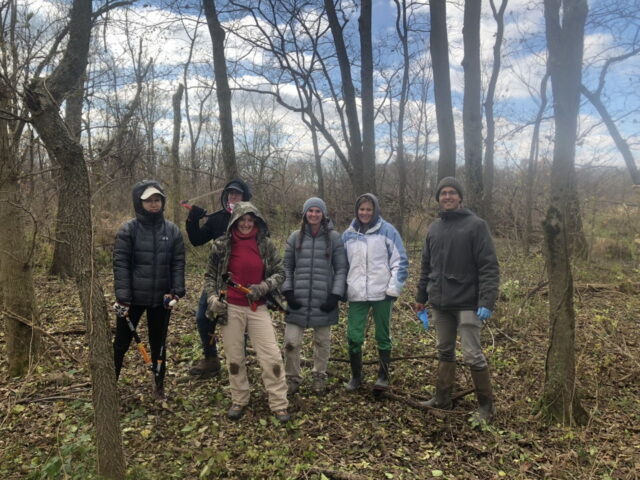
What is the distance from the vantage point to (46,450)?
316 cm

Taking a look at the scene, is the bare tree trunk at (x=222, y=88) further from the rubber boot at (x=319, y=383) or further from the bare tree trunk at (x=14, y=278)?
the rubber boot at (x=319, y=383)

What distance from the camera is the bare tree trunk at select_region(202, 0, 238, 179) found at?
6992 mm

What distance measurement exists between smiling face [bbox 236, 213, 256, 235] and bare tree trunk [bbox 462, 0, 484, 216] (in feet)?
14.8

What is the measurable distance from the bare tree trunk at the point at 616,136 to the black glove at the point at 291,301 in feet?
43.8

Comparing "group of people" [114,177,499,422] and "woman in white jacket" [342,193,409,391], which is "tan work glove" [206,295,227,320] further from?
"woman in white jacket" [342,193,409,391]

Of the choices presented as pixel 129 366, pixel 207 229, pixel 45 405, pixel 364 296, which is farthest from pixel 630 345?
pixel 45 405

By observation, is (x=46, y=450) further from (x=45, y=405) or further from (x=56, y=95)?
(x=56, y=95)

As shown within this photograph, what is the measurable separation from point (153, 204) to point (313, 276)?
64.6 inches

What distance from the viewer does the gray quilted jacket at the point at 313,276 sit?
4.08 m

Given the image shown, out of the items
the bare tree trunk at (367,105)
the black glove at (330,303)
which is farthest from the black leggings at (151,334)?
the bare tree trunk at (367,105)

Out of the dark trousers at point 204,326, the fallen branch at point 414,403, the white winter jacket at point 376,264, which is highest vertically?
the white winter jacket at point 376,264

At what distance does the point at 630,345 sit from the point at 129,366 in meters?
6.12

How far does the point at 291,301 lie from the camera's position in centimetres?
408

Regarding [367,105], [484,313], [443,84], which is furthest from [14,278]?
[443,84]
